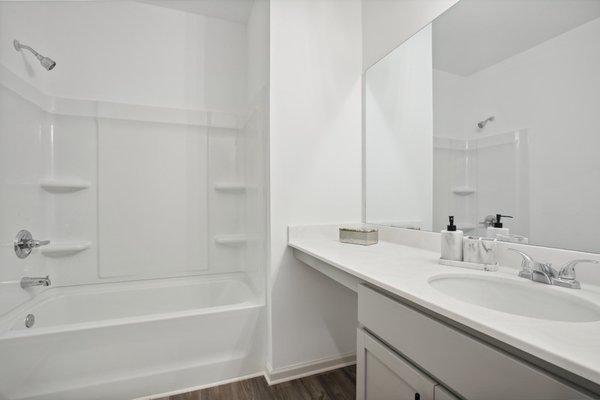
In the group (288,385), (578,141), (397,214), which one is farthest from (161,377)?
(578,141)

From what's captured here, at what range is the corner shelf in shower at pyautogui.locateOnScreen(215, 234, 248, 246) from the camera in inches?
89.7

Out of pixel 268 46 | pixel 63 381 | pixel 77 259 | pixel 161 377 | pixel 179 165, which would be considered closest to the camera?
pixel 63 381

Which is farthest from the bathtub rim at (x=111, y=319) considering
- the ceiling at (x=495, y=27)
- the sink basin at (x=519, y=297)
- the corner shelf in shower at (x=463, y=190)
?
the ceiling at (x=495, y=27)

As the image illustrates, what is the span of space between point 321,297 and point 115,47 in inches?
91.3

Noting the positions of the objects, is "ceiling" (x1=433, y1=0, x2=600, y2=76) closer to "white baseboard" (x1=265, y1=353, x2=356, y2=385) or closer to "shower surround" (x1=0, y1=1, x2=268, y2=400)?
"shower surround" (x1=0, y1=1, x2=268, y2=400)

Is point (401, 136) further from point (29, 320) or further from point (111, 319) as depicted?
point (29, 320)

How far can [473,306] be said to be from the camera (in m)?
0.67

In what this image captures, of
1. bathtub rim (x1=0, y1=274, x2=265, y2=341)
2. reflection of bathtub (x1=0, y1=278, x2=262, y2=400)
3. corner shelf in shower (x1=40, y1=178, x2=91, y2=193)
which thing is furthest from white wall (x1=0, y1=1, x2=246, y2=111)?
reflection of bathtub (x1=0, y1=278, x2=262, y2=400)

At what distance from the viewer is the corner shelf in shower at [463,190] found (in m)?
1.23

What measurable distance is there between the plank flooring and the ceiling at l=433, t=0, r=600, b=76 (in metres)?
1.72

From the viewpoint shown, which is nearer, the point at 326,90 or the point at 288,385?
the point at 288,385

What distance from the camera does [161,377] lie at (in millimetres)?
1487

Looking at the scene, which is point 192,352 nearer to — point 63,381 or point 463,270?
point 63,381

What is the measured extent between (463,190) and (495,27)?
68 centimetres
